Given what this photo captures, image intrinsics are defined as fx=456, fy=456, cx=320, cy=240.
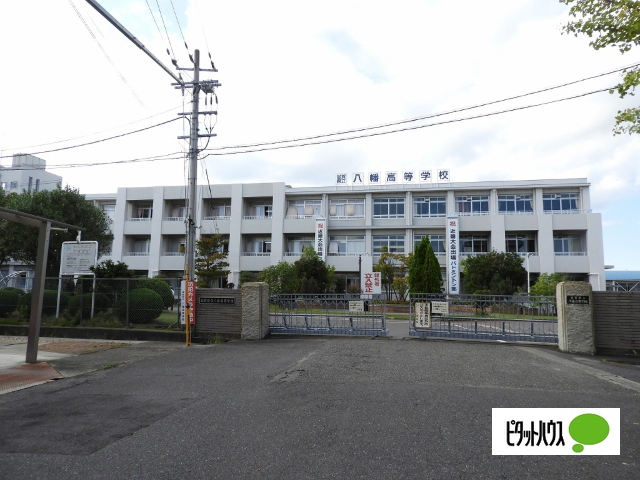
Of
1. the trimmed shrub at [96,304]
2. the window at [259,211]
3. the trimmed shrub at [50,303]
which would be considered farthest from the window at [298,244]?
the trimmed shrub at [96,304]

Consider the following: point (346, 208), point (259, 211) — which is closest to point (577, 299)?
point (346, 208)

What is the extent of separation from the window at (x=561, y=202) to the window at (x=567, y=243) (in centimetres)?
231

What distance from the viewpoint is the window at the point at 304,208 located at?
44.3m

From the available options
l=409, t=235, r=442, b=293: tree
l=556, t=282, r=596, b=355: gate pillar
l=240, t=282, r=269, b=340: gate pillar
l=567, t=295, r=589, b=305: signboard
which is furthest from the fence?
l=409, t=235, r=442, b=293: tree

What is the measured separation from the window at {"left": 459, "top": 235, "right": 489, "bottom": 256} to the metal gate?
28570 millimetres

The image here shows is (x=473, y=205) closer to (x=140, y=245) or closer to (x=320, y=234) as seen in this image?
(x=320, y=234)

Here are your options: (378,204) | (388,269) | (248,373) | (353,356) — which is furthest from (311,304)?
(378,204)

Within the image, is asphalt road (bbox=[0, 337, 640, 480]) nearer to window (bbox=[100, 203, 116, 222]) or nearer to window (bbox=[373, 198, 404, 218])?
window (bbox=[373, 198, 404, 218])

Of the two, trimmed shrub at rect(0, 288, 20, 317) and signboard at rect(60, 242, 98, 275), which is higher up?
signboard at rect(60, 242, 98, 275)

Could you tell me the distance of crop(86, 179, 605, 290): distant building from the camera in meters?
39.2

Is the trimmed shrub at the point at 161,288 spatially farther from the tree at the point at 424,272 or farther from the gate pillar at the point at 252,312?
the tree at the point at 424,272

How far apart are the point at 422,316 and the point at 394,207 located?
29641mm

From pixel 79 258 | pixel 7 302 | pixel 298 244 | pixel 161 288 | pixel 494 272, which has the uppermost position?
pixel 298 244

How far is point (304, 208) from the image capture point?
146 feet
